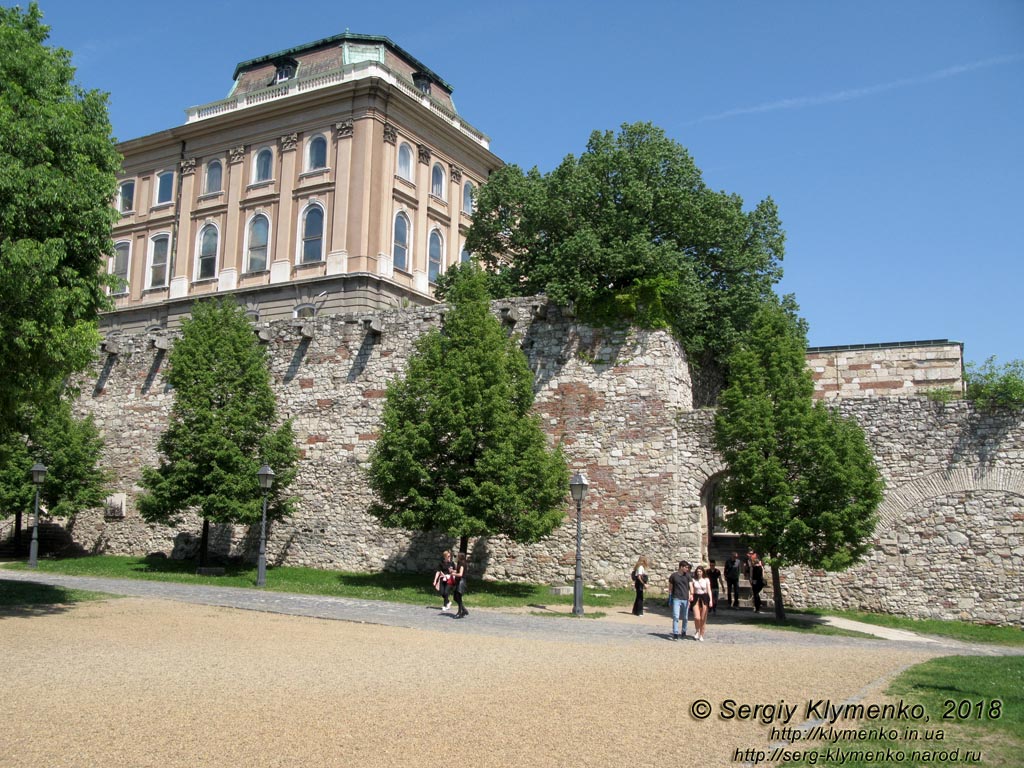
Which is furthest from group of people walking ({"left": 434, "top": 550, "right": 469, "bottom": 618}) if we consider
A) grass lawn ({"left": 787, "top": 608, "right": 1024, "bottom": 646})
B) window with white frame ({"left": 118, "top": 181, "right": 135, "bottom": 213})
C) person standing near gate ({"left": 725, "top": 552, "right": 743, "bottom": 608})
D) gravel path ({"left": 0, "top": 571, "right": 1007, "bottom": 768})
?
window with white frame ({"left": 118, "top": 181, "right": 135, "bottom": 213})

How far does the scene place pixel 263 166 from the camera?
41.9 metres

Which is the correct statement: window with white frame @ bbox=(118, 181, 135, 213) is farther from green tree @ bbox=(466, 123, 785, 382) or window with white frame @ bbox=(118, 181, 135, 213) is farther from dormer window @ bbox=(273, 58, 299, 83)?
green tree @ bbox=(466, 123, 785, 382)

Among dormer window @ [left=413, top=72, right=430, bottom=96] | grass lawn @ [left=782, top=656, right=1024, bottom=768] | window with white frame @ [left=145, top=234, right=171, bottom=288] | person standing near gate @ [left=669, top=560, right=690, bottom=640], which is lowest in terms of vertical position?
grass lawn @ [left=782, top=656, right=1024, bottom=768]

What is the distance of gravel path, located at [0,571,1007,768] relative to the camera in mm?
6742

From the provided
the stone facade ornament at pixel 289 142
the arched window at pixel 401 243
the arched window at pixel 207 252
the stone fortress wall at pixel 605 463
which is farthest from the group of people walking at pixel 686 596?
the arched window at pixel 207 252

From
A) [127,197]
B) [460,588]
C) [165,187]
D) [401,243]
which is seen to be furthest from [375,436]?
[127,197]

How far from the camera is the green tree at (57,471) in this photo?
24938 mm

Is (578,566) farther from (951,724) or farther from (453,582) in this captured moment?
(951,724)

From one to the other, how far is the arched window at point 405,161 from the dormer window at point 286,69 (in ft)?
24.8

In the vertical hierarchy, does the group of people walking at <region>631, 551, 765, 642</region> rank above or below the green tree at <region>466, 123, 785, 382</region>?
below

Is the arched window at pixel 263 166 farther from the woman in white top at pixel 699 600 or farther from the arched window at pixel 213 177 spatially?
the woman in white top at pixel 699 600

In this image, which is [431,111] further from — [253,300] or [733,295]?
[733,295]

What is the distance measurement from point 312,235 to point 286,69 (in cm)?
976

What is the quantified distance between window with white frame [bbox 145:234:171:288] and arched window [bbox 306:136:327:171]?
30.0 ft
